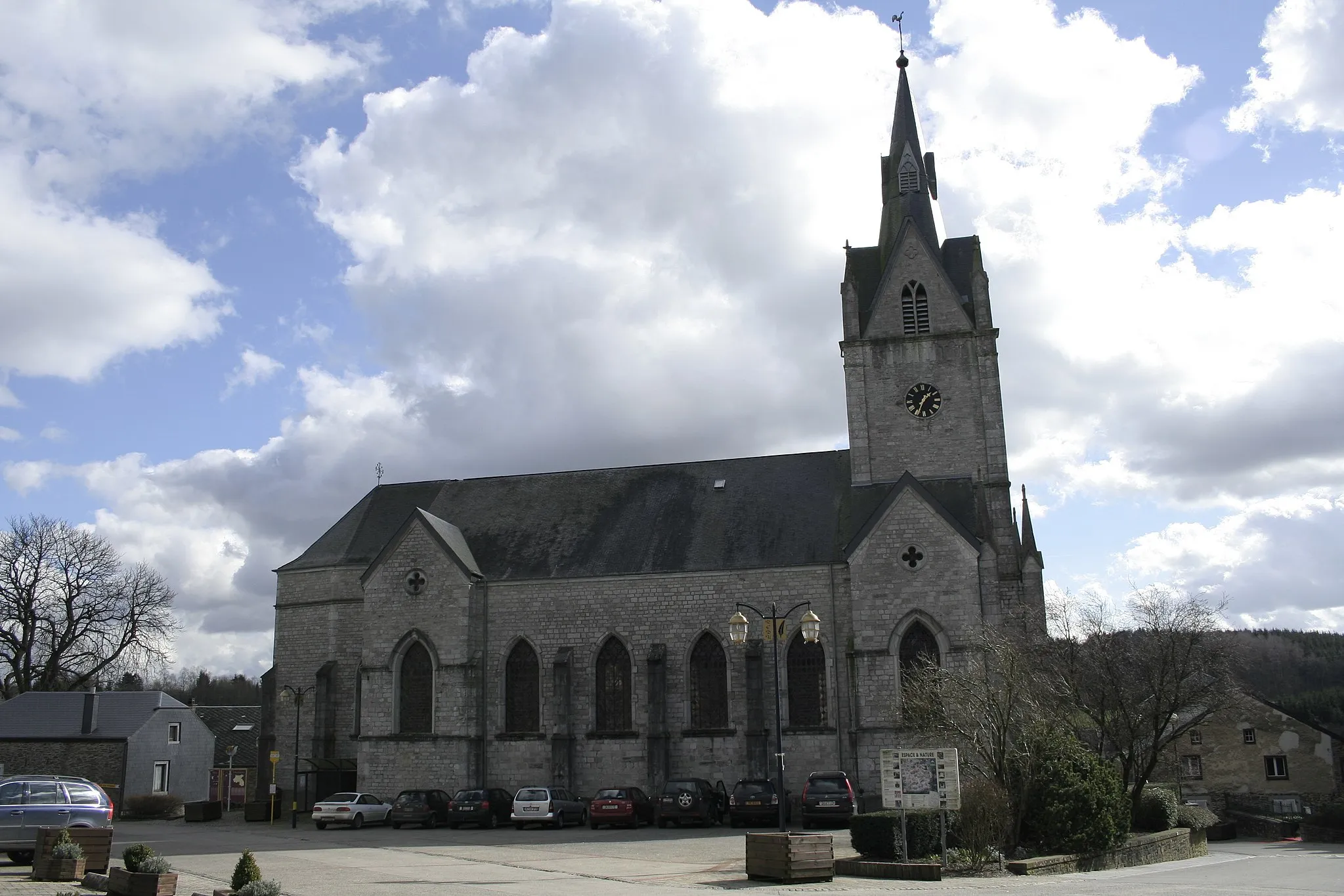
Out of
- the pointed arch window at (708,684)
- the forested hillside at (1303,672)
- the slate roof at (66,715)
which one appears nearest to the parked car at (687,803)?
the pointed arch window at (708,684)

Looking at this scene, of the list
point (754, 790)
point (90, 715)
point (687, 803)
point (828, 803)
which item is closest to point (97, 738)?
point (90, 715)

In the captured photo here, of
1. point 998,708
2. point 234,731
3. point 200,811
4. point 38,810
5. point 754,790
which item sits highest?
point 998,708

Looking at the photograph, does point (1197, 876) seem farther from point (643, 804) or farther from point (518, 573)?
point (518, 573)

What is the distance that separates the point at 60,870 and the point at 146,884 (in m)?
3.30

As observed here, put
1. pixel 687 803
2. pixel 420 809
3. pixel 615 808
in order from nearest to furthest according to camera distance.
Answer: pixel 687 803 → pixel 615 808 → pixel 420 809

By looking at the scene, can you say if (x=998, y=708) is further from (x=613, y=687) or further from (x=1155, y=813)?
(x=613, y=687)

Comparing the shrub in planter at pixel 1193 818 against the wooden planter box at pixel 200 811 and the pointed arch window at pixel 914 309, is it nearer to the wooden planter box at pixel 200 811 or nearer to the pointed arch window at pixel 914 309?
the pointed arch window at pixel 914 309

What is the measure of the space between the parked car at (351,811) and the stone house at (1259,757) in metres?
32.8

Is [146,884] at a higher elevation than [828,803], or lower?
higher

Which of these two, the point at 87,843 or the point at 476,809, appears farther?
the point at 476,809

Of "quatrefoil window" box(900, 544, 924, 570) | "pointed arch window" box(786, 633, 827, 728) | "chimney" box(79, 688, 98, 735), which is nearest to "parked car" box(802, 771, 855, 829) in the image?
"pointed arch window" box(786, 633, 827, 728)

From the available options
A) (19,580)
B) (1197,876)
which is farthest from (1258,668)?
(19,580)

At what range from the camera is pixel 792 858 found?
58.3 ft

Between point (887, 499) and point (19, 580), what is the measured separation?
3854 centimetres
